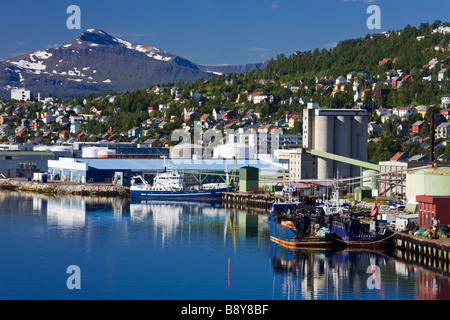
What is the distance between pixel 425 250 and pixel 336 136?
3000cm

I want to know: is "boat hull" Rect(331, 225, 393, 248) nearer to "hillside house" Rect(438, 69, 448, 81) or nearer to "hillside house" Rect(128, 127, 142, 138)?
"hillside house" Rect(438, 69, 448, 81)

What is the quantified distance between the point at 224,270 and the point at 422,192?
15374 millimetres

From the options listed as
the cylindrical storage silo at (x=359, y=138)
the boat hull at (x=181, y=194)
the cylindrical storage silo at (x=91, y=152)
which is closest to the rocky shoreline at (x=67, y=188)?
the boat hull at (x=181, y=194)

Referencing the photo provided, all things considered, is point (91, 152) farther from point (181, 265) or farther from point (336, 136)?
point (181, 265)

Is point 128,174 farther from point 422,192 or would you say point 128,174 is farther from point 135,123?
point 135,123

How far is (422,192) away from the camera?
39.7 metres

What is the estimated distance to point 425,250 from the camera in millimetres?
29297

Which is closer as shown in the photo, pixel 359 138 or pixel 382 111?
pixel 359 138

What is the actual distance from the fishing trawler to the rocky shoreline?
1182 millimetres

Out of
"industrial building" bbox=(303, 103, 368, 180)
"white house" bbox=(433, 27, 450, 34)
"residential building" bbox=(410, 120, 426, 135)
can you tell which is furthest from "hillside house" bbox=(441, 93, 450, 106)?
"white house" bbox=(433, 27, 450, 34)

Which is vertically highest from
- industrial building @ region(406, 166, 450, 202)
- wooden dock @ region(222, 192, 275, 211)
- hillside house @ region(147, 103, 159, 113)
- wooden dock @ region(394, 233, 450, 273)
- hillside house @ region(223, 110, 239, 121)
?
hillside house @ region(147, 103, 159, 113)

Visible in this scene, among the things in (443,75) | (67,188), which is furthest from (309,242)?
(443,75)

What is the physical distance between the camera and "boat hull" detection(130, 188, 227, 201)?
56.2 m

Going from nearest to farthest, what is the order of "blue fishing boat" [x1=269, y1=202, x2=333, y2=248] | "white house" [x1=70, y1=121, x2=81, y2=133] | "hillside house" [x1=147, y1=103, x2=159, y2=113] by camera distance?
"blue fishing boat" [x1=269, y1=202, x2=333, y2=248], "white house" [x1=70, y1=121, x2=81, y2=133], "hillside house" [x1=147, y1=103, x2=159, y2=113]
